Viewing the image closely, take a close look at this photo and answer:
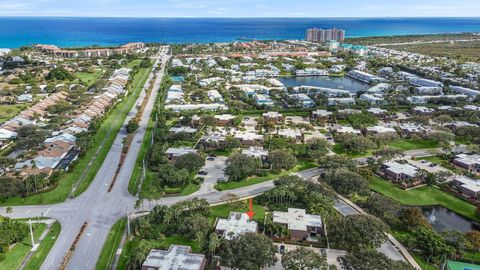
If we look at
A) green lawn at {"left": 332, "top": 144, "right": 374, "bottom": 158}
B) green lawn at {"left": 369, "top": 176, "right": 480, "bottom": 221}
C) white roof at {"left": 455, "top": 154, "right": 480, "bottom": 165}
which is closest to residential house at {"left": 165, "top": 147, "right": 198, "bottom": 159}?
green lawn at {"left": 332, "top": 144, "right": 374, "bottom": 158}

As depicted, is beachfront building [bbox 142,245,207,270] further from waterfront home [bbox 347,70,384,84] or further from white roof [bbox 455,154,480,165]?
waterfront home [bbox 347,70,384,84]

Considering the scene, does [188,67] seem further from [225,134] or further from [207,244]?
[207,244]

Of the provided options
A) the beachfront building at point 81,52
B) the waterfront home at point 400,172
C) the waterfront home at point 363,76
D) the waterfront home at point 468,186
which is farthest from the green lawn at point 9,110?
the waterfront home at point 363,76

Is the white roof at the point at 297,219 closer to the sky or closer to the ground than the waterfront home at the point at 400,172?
closer to the ground

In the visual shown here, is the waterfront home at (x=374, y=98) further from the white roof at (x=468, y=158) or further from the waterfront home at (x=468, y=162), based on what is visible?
the waterfront home at (x=468, y=162)

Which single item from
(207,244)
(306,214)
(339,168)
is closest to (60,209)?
(207,244)

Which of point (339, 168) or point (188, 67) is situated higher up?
point (188, 67)
